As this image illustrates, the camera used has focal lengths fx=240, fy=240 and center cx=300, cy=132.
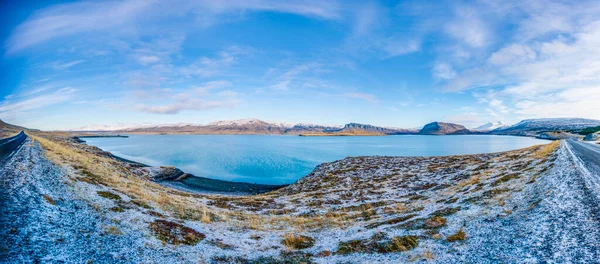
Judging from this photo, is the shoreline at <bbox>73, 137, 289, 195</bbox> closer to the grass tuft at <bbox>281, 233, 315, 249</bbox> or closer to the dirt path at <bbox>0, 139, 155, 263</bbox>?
the dirt path at <bbox>0, 139, 155, 263</bbox>

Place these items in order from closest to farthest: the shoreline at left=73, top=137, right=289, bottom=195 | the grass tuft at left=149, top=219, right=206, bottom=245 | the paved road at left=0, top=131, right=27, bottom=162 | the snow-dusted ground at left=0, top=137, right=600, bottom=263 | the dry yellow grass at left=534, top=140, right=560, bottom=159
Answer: the snow-dusted ground at left=0, top=137, right=600, bottom=263 < the grass tuft at left=149, top=219, right=206, bottom=245 < the paved road at left=0, top=131, right=27, bottom=162 < the dry yellow grass at left=534, top=140, right=560, bottom=159 < the shoreline at left=73, top=137, right=289, bottom=195

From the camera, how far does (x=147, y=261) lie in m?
9.27

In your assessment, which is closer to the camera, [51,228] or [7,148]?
[51,228]

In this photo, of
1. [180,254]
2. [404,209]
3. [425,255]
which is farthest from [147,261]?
[404,209]

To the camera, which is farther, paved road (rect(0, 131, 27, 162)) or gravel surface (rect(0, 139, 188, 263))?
paved road (rect(0, 131, 27, 162))

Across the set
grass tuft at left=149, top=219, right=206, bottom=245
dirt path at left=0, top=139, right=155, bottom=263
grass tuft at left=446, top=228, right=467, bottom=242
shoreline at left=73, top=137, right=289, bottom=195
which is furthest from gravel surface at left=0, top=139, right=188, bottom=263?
shoreline at left=73, top=137, right=289, bottom=195

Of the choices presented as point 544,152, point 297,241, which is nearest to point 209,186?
point 297,241

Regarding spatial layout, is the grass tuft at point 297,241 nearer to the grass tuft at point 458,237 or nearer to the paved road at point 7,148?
the grass tuft at point 458,237

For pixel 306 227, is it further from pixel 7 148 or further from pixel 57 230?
pixel 7 148

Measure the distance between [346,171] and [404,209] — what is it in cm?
2458

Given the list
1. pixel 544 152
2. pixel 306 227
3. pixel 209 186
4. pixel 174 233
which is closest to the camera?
pixel 174 233

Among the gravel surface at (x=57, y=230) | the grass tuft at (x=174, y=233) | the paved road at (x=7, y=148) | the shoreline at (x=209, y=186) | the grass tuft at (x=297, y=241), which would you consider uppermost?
the paved road at (x=7, y=148)

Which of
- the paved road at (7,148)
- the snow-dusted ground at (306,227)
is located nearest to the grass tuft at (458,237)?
the snow-dusted ground at (306,227)

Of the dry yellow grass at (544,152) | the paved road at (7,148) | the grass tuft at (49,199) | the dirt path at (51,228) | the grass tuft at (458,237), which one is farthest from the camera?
the dry yellow grass at (544,152)
